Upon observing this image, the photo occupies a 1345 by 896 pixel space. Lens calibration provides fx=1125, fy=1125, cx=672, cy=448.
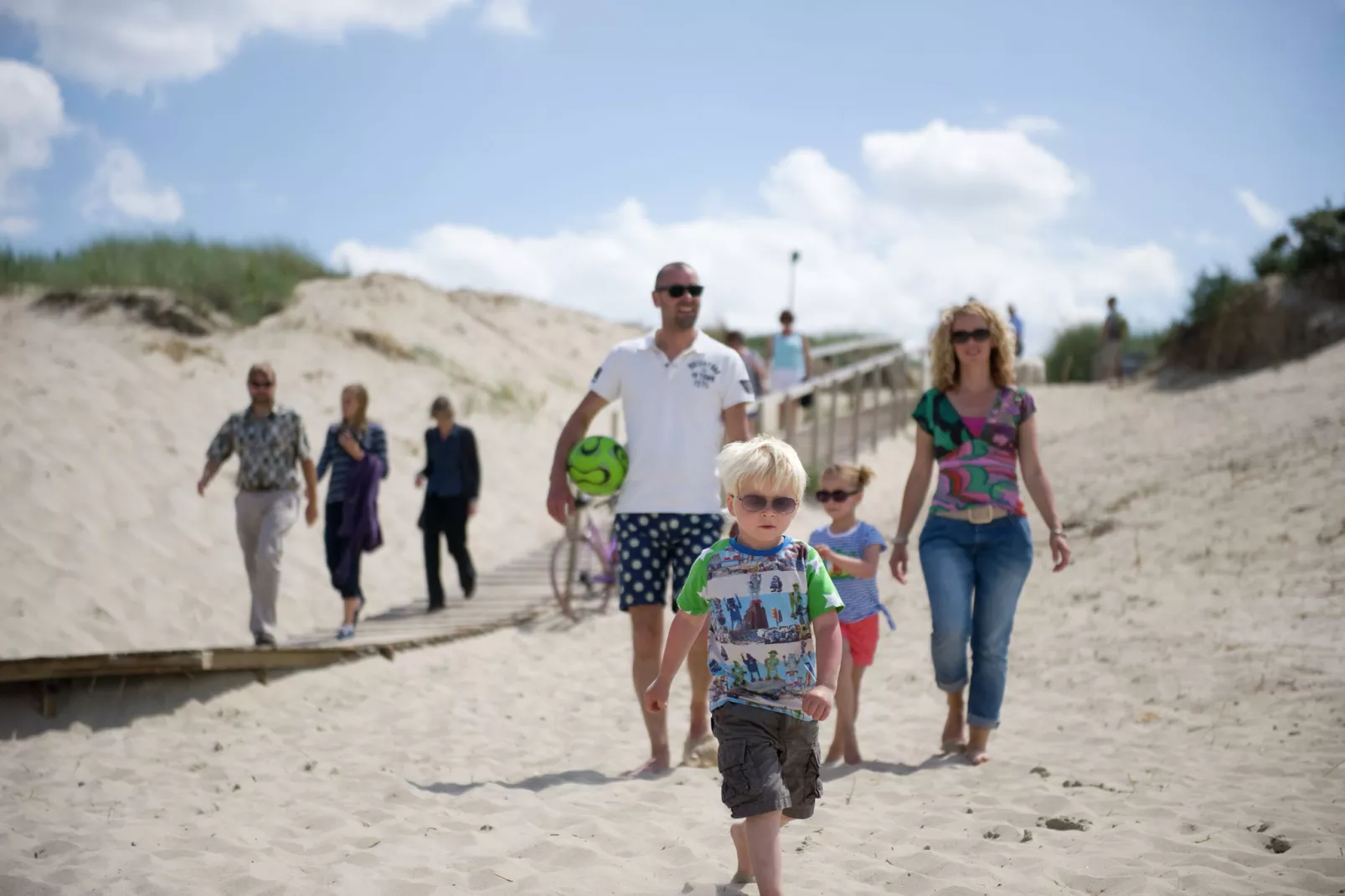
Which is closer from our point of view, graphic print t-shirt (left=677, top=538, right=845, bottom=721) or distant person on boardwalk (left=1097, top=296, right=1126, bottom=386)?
graphic print t-shirt (left=677, top=538, right=845, bottom=721)

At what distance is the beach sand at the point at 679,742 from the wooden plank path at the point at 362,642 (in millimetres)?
137

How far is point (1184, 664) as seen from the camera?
20.7 ft

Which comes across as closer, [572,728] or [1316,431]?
[572,728]

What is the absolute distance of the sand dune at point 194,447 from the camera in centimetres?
822

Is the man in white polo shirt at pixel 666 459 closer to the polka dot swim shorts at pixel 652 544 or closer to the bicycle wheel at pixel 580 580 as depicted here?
the polka dot swim shorts at pixel 652 544

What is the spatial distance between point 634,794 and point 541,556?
726 cm

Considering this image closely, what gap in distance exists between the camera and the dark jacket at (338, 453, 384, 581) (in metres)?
7.84

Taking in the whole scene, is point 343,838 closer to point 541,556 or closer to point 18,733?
point 18,733

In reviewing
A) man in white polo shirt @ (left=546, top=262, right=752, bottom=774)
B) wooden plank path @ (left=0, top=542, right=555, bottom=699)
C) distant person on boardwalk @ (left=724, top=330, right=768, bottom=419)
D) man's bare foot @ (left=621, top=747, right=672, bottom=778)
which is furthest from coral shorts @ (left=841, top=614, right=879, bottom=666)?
distant person on boardwalk @ (left=724, top=330, right=768, bottom=419)

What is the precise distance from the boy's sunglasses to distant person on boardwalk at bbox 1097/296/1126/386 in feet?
56.4

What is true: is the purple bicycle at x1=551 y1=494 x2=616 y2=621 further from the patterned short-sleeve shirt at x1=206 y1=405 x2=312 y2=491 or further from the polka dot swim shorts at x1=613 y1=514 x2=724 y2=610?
the polka dot swim shorts at x1=613 y1=514 x2=724 y2=610

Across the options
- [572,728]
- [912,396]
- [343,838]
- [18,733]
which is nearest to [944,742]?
[572,728]

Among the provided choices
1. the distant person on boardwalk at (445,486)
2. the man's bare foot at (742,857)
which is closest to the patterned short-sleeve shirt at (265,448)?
the distant person on boardwalk at (445,486)

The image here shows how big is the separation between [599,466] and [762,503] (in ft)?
6.07
